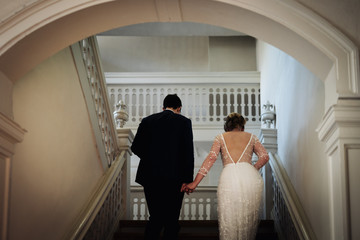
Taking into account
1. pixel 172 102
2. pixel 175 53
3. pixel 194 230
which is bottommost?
pixel 194 230

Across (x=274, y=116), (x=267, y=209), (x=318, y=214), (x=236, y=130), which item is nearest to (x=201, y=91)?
(x=274, y=116)

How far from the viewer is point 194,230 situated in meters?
5.66

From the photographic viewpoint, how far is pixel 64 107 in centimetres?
454

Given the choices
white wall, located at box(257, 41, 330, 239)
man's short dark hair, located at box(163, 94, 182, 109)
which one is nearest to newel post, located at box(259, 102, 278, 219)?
white wall, located at box(257, 41, 330, 239)

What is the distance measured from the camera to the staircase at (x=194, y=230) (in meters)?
5.15

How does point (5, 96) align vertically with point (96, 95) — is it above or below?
below

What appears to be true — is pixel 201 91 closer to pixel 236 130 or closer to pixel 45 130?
pixel 236 130

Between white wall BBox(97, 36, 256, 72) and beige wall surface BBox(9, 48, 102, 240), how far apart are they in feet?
24.8

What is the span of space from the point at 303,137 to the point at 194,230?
1548 mm

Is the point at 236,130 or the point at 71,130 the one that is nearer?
the point at 71,130

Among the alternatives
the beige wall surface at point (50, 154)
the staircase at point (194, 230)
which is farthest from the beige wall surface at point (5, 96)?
the staircase at point (194, 230)

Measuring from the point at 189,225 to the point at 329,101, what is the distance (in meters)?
2.80

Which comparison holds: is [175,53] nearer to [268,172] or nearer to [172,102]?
[268,172]

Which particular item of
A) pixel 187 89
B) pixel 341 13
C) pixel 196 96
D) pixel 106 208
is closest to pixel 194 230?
pixel 106 208
